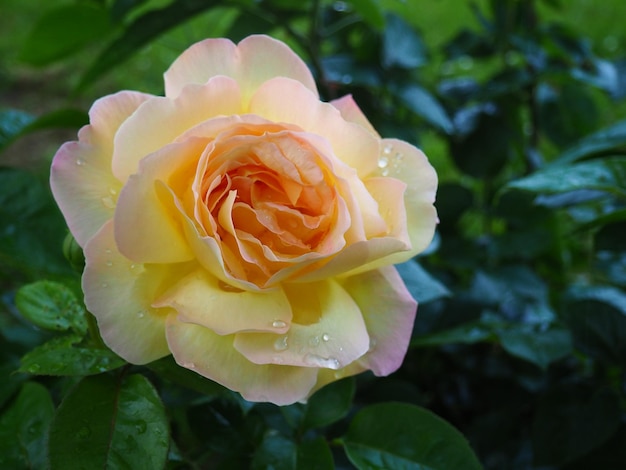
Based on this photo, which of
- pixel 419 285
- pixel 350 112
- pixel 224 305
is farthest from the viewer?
pixel 419 285

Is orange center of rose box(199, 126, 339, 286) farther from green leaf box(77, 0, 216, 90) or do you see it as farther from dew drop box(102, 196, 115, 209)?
green leaf box(77, 0, 216, 90)

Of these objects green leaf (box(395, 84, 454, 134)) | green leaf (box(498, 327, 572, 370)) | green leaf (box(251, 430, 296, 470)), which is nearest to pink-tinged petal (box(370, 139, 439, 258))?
green leaf (box(251, 430, 296, 470))

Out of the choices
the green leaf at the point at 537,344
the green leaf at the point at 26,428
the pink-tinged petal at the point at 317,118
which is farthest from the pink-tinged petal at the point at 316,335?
the green leaf at the point at 537,344

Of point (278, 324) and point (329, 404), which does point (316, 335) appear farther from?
point (329, 404)

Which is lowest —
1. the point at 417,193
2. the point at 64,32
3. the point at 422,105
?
the point at 422,105

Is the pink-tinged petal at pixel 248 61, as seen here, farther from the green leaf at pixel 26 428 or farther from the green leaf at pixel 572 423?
the green leaf at pixel 572 423

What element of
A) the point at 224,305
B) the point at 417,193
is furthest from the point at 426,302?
the point at 224,305

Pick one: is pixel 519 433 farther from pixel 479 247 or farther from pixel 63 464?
pixel 63 464
